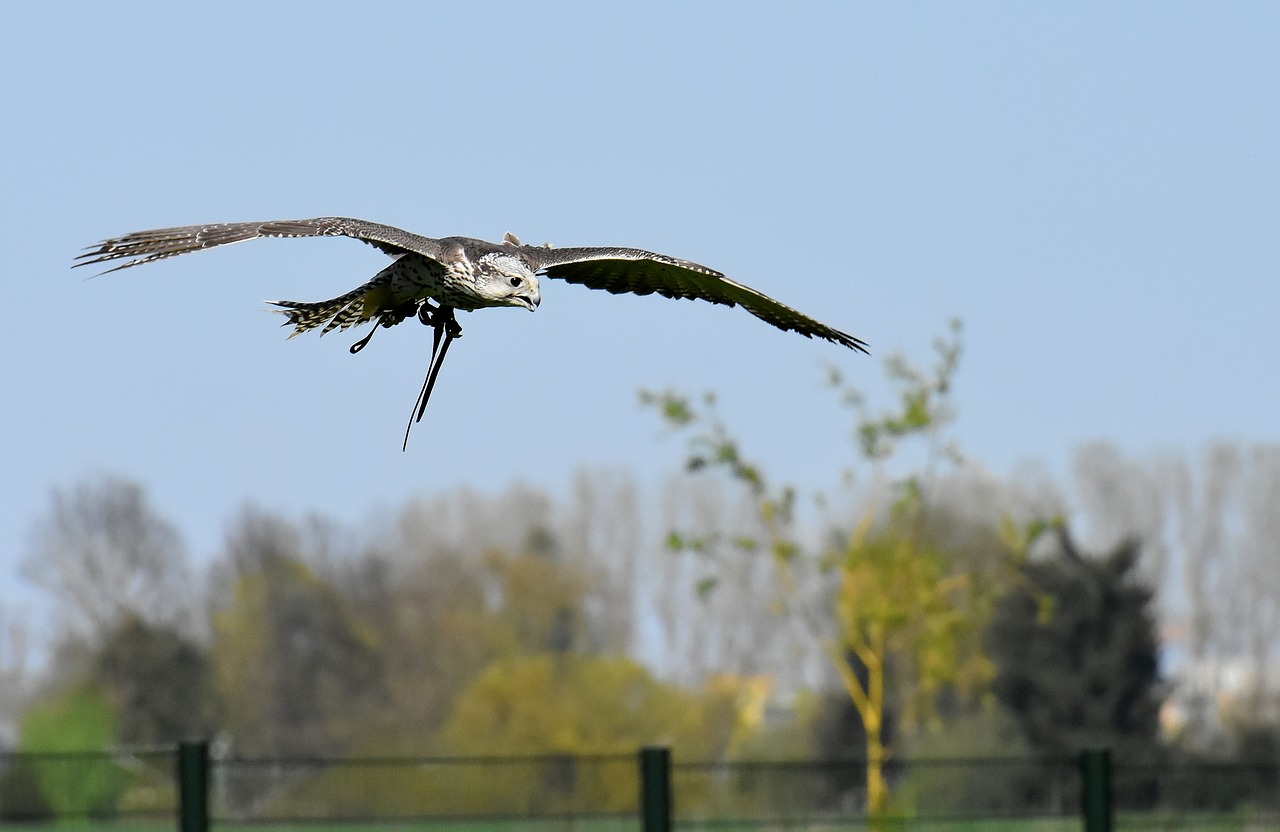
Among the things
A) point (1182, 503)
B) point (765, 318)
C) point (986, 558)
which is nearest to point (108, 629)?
point (986, 558)

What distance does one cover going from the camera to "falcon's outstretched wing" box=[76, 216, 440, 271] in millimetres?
6254

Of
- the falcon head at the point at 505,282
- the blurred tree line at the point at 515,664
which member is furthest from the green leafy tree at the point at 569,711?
the falcon head at the point at 505,282

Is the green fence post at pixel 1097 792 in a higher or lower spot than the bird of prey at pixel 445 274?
lower

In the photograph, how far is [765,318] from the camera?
805cm

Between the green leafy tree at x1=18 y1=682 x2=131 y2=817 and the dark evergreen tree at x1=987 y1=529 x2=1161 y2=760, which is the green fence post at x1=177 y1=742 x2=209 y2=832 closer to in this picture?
the green leafy tree at x1=18 y1=682 x2=131 y2=817

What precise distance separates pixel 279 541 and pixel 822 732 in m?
9.63

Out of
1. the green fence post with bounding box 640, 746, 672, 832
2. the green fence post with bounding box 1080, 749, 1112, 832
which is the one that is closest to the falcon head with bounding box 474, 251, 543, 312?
the green fence post with bounding box 640, 746, 672, 832

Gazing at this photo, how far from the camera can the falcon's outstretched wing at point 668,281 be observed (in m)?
7.34

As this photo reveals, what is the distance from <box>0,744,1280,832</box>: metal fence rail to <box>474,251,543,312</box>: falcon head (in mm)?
3264

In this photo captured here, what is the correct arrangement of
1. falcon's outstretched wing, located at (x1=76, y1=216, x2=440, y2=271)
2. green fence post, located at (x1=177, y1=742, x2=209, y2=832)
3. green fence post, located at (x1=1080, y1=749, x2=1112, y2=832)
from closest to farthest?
falcon's outstretched wing, located at (x1=76, y1=216, x2=440, y2=271) → green fence post, located at (x1=177, y1=742, x2=209, y2=832) → green fence post, located at (x1=1080, y1=749, x2=1112, y2=832)

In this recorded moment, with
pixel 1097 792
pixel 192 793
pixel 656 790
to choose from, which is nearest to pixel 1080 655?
pixel 1097 792

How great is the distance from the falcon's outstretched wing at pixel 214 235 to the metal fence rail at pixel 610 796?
3.76 m

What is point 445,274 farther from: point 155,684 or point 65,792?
point 155,684

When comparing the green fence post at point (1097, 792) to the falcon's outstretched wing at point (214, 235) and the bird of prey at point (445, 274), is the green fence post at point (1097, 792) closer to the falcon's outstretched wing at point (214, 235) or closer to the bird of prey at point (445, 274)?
the bird of prey at point (445, 274)
